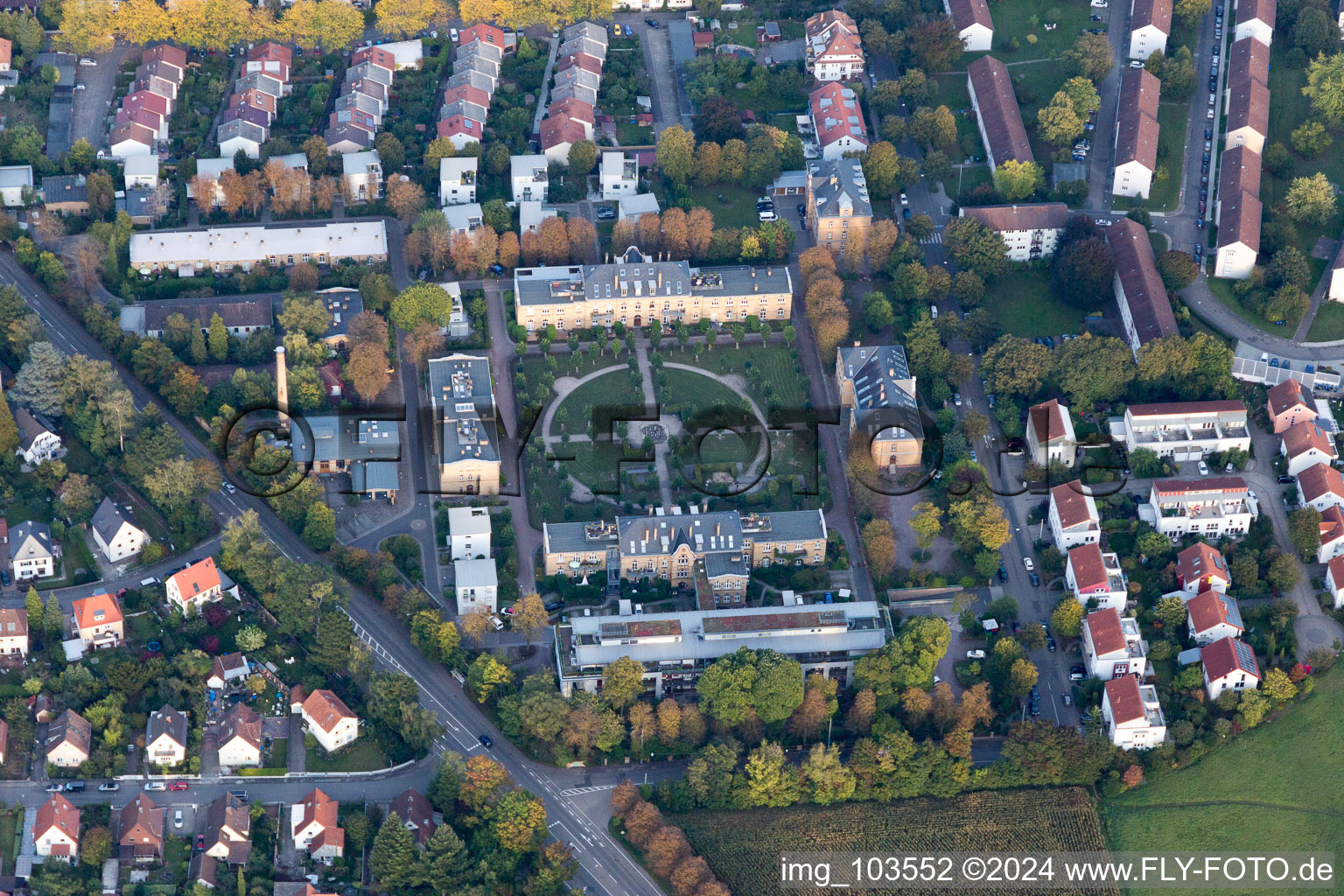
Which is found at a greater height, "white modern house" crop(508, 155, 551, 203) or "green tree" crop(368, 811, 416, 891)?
"white modern house" crop(508, 155, 551, 203)

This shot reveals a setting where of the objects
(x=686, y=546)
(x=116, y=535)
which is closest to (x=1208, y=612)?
(x=686, y=546)

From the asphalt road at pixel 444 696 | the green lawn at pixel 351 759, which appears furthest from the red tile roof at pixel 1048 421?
the green lawn at pixel 351 759

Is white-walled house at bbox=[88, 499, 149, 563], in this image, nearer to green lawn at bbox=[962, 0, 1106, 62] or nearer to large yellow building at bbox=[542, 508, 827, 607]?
large yellow building at bbox=[542, 508, 827, 607]

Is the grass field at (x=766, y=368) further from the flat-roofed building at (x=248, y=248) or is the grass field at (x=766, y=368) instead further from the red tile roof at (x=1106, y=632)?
the red tile roof at (x=1106, y=632)

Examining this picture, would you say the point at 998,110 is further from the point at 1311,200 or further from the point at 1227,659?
the point at 1227,659

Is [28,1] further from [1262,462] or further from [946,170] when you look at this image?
[1262,462]

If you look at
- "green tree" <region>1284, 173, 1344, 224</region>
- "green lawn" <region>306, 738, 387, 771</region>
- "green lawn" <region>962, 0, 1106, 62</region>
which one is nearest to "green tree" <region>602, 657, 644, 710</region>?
"green lawn" <region>306, 738, 387, 771</region>

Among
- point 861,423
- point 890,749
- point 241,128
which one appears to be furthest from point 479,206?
point 890,749
